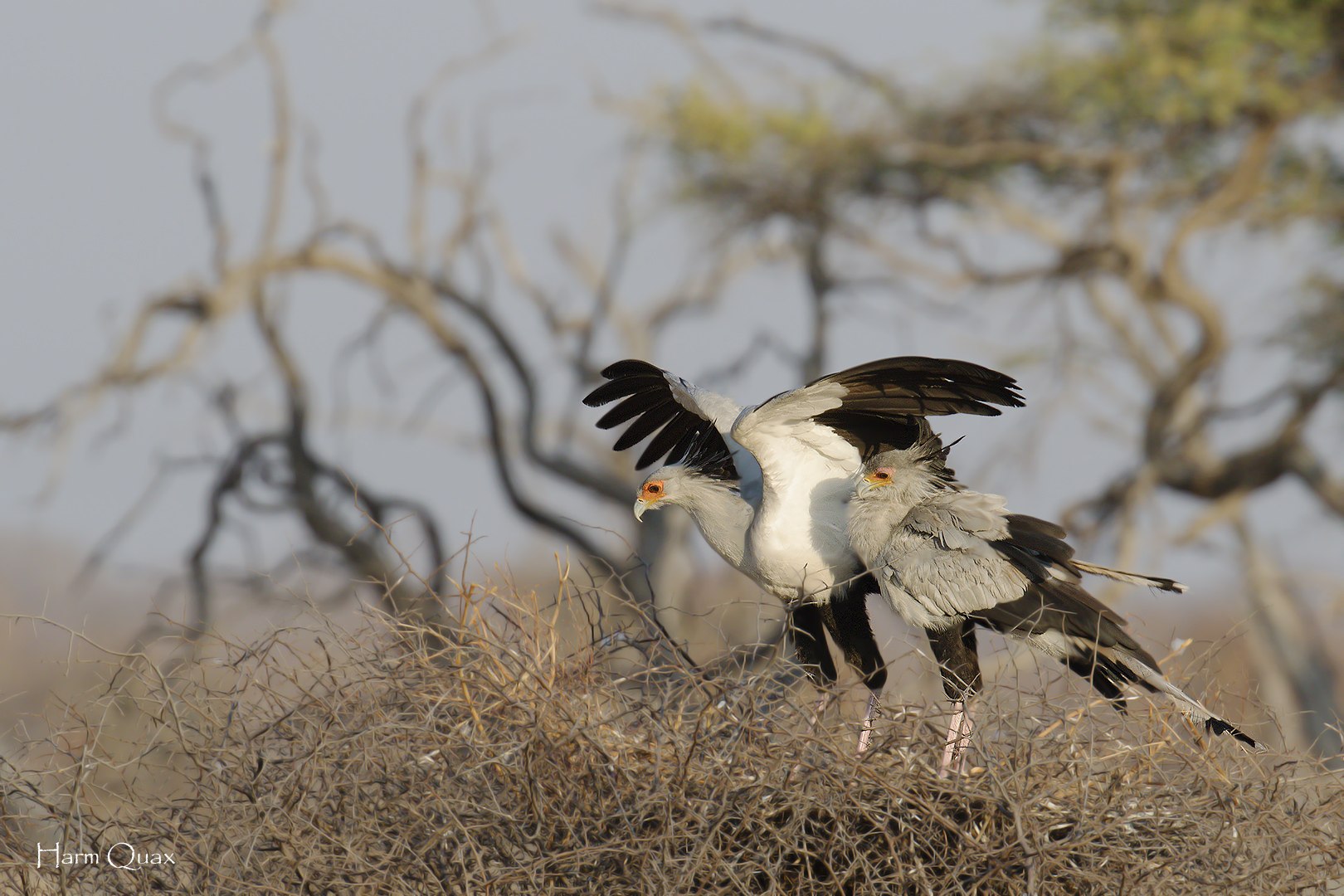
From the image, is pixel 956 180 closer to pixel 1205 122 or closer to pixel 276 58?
pixel 1205 122

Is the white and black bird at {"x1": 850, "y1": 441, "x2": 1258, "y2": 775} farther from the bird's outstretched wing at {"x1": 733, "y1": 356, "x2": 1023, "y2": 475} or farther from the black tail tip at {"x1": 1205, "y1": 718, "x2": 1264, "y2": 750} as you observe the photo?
the bird's outstretched wing at {"x1": 733, "y1": 356, "x2": 1023, "y2": 475}

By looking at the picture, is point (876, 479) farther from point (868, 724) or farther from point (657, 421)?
point (657, 421)

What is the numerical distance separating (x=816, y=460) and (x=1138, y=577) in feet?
3.88

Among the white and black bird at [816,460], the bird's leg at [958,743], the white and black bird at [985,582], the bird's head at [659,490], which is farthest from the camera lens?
the bird's head at [659,490]

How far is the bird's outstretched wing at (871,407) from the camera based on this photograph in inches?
179

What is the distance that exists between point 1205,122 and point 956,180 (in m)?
2.70

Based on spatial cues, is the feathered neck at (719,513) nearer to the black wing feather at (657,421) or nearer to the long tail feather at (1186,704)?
the black wing feather at (657,421)

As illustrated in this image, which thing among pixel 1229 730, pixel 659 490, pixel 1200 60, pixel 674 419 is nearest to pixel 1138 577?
pixel 1229 730

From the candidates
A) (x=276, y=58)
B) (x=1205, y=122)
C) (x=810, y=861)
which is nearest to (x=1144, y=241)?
(x=1205, y=122)

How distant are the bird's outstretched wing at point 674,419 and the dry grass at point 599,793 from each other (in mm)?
1422

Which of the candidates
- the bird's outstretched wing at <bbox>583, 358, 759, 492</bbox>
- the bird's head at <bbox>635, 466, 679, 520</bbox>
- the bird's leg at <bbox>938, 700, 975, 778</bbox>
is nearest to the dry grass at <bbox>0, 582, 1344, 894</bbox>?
the bird's leg at <bbox>938, 700, 975, 778</bbox>

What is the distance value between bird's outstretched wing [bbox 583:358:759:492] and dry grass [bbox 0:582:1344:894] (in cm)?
142

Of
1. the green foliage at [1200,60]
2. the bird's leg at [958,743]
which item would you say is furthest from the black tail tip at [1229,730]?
the green foliage at [1200,60]

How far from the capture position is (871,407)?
4859mm
